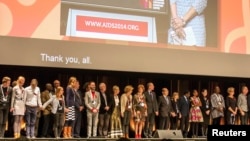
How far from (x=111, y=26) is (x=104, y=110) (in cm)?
162

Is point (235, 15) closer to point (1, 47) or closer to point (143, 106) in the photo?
point (143, 106)

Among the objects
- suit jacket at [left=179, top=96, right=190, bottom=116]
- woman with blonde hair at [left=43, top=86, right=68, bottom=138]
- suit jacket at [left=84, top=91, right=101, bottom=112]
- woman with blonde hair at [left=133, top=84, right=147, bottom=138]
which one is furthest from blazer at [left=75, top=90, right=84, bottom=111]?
suit jacket at [left=179, top=96, right=190, bottom=116]

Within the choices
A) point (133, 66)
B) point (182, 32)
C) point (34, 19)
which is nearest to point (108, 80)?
point (133, 66)

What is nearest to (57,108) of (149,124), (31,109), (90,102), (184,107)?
(31,109)

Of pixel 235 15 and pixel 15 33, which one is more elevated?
pixel 235 15

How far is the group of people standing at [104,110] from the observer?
7469 mm

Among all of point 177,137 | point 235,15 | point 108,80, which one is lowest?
point 177,137

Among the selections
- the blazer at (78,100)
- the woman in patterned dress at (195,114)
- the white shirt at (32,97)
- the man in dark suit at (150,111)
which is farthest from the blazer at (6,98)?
the woman in patterned dress at (195,114)

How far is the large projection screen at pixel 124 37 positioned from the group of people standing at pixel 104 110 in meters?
0.49

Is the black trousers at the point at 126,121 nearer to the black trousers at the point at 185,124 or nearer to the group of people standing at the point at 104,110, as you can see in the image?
the group of people standing at the point at 104,110

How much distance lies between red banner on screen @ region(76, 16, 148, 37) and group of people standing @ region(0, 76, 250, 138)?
1.01 metres

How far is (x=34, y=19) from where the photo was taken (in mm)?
7785

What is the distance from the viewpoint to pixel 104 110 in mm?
8320

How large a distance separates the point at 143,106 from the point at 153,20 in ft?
5.69
